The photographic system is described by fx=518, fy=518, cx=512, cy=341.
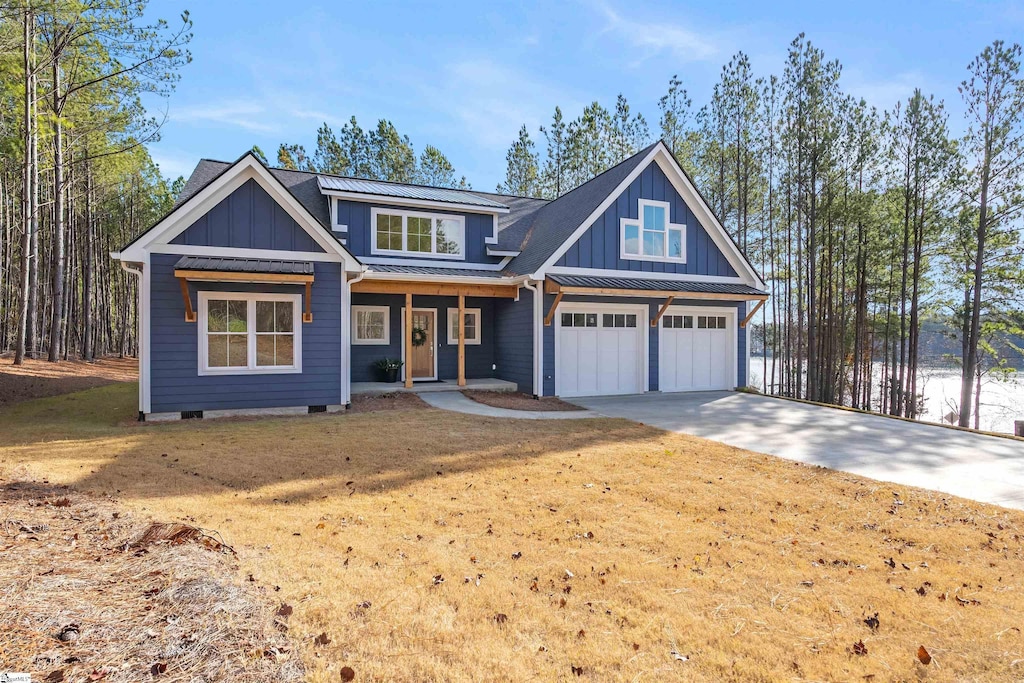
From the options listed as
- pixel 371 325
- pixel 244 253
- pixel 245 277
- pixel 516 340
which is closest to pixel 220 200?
pixel 244 253

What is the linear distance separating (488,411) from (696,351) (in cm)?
730

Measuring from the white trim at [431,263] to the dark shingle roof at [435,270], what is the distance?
136 mm

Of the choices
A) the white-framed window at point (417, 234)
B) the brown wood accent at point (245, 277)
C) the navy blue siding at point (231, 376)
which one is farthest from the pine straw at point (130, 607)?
the white-framed window at point (417, 234)

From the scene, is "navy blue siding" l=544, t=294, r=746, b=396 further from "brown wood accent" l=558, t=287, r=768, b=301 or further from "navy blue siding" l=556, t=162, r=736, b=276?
"navy blue siding" l=556, t=162, r=736, b=276

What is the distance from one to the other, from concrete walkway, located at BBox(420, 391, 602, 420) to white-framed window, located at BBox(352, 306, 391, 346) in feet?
9.27

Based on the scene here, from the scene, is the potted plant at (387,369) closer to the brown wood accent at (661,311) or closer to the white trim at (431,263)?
the white trim at (431,263)

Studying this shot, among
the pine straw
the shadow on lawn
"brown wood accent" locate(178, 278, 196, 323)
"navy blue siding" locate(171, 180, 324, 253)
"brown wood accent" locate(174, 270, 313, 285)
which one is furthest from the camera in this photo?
"navy blue siding" locate(171, 180, 324, 253)

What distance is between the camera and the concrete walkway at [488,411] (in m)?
10.6

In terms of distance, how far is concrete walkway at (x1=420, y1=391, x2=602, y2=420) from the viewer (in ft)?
34.9

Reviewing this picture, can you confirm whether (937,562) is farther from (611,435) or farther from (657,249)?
(657,249)

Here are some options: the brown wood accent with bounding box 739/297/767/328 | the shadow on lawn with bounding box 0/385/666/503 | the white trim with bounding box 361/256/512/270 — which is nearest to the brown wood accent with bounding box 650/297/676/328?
the brown wood accent with bounding box 739/297/767/328

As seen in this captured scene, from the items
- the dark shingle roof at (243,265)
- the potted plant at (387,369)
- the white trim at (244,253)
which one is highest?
the white trim at (244,253)

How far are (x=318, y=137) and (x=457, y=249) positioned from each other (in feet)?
72.5

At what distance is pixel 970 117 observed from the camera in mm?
17359
